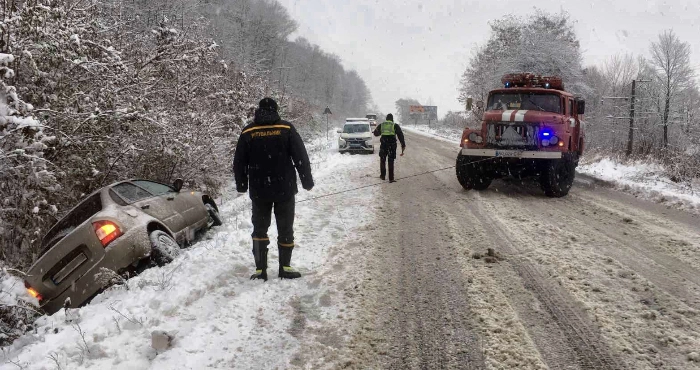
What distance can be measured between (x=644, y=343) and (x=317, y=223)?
4.55 m

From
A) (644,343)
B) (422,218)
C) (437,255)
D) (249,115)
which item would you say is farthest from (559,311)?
(249,115)

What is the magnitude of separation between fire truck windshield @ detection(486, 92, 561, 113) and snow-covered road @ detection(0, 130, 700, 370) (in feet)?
11.8

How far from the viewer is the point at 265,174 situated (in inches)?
169

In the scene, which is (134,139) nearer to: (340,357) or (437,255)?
(437,255)

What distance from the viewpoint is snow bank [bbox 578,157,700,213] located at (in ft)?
26.3

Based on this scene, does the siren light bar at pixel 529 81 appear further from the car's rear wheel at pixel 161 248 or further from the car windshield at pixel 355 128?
the car windshield at pixel 355 128

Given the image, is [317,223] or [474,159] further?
[474,159]

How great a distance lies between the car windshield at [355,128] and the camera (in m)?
20.1

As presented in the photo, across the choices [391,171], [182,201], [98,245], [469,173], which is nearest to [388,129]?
[391,171]

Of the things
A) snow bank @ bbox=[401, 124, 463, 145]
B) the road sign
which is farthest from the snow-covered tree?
the road sign

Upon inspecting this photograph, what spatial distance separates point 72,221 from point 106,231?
2.77 ft

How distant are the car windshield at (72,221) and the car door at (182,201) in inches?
38.4

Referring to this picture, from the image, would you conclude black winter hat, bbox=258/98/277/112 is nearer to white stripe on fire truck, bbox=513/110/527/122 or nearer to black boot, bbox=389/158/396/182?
white stripe on fire truck, bbox=513/110/527/122

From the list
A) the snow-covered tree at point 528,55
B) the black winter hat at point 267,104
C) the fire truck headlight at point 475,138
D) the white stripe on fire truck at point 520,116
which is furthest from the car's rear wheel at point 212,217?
the snow-covered tree at point 528,55
